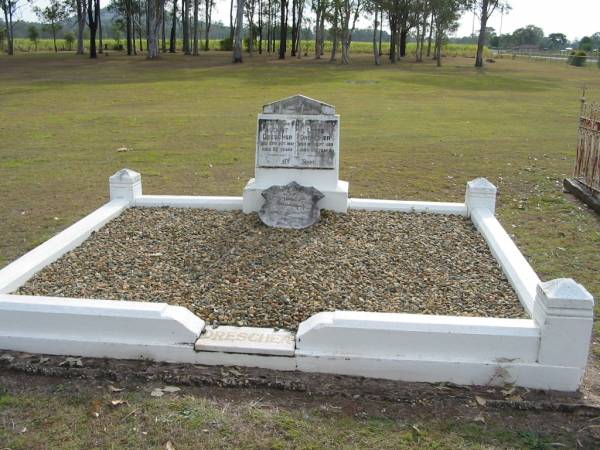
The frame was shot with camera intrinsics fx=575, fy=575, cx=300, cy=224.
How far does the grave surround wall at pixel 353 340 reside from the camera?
4445 millimetres

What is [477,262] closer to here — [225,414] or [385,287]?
[385,287]

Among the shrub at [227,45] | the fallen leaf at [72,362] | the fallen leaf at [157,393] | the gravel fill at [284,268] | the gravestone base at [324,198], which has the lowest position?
the fallen leaf at [157,393]

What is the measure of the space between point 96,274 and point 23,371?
158cm

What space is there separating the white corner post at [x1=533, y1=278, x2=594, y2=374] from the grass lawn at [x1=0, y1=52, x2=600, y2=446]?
5.63 ft

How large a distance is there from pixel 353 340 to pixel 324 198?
355cm

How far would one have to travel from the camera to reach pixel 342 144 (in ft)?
51.5

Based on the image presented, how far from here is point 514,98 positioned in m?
28.8

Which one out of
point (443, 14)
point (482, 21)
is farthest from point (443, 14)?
point (482, 21)

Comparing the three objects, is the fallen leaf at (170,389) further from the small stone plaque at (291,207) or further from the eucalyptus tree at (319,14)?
the eucalyptus tree at (319,14)

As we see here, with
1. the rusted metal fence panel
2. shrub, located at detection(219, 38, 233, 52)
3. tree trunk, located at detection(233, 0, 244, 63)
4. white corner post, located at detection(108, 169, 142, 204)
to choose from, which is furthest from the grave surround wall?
shrub, located at detection(219, 38, 233, 52)

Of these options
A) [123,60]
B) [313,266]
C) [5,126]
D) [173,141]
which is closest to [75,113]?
[5,126]

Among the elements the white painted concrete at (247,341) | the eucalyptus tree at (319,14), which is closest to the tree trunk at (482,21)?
the eucalyptus tree at (319,14)

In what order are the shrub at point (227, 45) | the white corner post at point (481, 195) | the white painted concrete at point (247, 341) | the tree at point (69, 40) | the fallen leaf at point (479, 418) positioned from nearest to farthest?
the fallen leaf at point (479, 418) < the white painted concrete at point (247, 341) < the white corner post at point (481, 195) < the shrub at point (227, 45) < the tree at point (69, 40)

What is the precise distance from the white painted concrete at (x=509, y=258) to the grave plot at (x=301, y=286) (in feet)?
0.09
